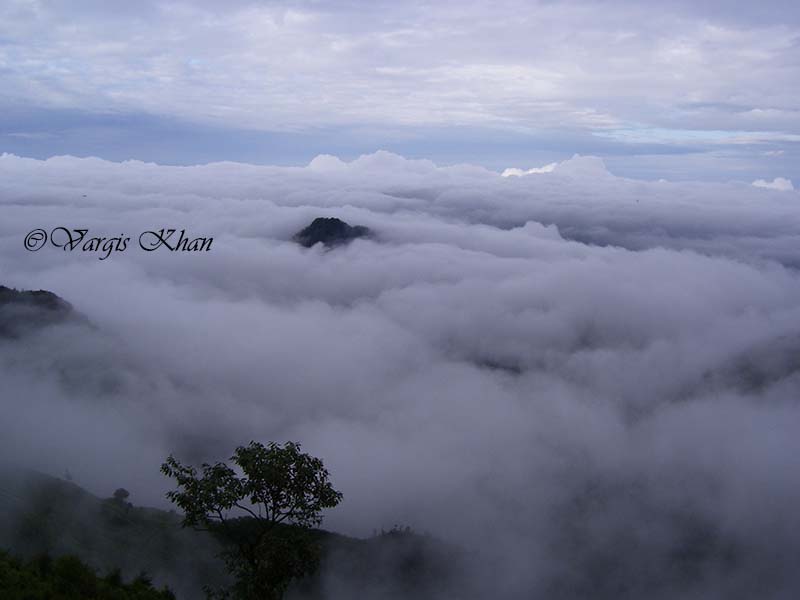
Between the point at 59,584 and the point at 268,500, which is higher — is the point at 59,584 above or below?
below

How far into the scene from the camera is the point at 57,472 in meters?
87.8

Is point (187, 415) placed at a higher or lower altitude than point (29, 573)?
lower

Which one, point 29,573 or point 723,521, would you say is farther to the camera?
point 723,521

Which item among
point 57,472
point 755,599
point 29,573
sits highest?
point 29,573

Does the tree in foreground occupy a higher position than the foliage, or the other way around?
the tree in foreground

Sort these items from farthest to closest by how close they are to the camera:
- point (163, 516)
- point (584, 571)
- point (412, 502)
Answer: point (412, 502), point (584, 571), point (163, 516)

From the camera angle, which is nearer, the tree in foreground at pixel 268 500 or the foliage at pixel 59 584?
the tree in foreground at pixel 268 500

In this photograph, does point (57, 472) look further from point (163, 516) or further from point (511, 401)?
point (511, 401)

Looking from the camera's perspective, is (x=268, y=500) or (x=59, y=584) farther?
(x=59, y=584)

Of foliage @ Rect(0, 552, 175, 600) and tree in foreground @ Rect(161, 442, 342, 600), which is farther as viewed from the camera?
foliage @ Rect(0, 552, 175, 600)

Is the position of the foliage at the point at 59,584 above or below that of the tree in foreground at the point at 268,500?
below

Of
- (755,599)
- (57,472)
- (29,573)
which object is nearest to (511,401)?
(755,599)

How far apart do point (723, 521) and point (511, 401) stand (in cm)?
7031

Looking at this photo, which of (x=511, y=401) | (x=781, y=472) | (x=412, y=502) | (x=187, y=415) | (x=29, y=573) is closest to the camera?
(x=29, y=573)
